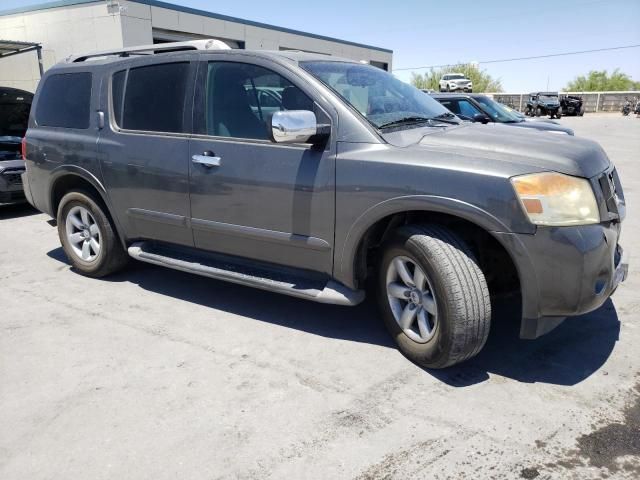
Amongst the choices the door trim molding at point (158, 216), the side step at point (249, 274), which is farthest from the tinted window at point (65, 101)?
the side step at point (249, 274)

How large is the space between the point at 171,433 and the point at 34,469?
23.9 inches

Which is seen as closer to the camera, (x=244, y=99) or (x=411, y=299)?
(x=411, y=299)

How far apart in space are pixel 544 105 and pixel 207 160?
37079 millimetres

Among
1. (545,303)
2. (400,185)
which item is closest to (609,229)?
(545,303)

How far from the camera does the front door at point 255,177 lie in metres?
3.45

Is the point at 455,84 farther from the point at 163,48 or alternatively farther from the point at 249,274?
the point at 249,274

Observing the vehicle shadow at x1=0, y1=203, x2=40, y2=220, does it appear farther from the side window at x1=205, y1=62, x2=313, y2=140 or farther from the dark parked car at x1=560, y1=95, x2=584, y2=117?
the dark parked car at x1=560, y1=95, x2=584, y2=117

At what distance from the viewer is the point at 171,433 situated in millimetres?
2723

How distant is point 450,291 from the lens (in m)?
2.95

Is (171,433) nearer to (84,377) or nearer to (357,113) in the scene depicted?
(84,377)

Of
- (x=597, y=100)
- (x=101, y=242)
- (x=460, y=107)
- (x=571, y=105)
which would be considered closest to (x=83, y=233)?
(x=101, y=242)

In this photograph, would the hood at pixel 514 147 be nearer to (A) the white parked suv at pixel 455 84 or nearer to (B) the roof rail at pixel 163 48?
(B) the roof rail at pixel 163 48

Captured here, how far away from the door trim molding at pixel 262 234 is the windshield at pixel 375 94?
822 mm

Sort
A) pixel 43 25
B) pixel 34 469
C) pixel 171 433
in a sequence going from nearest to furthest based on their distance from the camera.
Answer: pixel 34 469 < pixel 171 433 < pixel 43 25
